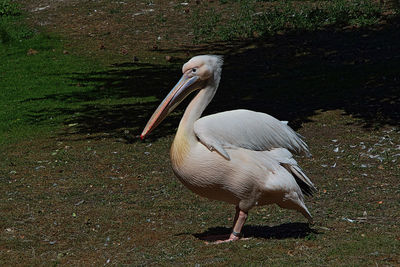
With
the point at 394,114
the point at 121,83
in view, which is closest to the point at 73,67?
the point at 121,83

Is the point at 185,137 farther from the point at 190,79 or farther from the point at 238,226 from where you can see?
the point at 238,226

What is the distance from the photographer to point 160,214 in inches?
319

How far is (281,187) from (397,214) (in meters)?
1.92

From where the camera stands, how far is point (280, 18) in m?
20.4

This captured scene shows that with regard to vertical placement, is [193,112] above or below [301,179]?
above

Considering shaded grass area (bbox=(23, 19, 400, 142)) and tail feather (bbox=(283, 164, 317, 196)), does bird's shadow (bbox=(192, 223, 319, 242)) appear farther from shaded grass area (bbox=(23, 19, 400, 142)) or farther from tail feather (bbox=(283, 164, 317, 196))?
shaded grass area (bbox=(23, 19, 400, 142))

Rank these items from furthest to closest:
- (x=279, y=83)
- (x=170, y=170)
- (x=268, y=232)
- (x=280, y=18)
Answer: (x=280, y=18), (x=279, y=83), (x=170, y=170), (x=268, y=232)

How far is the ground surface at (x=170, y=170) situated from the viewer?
664 cm

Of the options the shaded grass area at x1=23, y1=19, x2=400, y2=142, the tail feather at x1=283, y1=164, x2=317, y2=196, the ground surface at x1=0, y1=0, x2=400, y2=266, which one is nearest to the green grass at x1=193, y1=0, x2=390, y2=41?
the ground surface at x1=0, y1=0, x2=400, y2=266

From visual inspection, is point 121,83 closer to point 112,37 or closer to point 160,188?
point 112,37

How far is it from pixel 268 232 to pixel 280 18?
47.0ft

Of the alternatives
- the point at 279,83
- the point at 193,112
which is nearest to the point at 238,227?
the point at 193,112

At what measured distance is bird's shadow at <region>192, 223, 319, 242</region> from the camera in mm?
6816

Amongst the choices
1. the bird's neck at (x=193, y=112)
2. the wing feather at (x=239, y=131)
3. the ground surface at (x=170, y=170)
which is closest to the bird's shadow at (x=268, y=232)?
the ground surface at (x=170, y=170)
